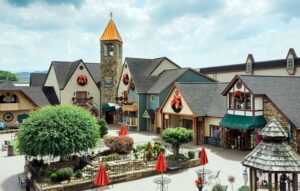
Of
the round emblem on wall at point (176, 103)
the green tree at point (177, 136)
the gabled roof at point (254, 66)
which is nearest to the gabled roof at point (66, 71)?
the round emblem on wall at point (176, 103)

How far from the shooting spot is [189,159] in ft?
86.5

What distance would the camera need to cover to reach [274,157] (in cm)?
1280

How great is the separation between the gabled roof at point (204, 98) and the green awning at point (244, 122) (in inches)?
93.1

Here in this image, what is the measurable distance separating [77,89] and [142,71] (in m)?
12.1

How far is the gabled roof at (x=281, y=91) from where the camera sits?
2780 cm

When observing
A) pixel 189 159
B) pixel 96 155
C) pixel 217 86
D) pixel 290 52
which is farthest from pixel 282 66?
pixel 96 155

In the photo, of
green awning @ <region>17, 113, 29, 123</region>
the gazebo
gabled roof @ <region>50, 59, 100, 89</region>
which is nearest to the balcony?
green awning @ <region>17, 113, 29, 123</region>

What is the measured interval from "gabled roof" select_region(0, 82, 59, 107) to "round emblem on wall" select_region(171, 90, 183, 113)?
23.6 metres

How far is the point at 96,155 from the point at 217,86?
18778 millimetres

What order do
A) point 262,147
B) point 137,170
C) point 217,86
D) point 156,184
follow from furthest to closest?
point 217,86 → point 137,170 → point 156,184 → point 262,147

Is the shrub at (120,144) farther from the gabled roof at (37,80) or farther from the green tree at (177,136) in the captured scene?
the gabled roof at (37,80)

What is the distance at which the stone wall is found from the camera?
1053 inches

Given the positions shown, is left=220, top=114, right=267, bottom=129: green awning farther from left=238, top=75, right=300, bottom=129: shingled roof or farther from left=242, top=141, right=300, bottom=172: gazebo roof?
left=242, top=141, right=300, bottom=172: gazebo roof

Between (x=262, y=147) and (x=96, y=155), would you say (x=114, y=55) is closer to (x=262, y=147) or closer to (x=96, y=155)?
(x=96, y=155)
